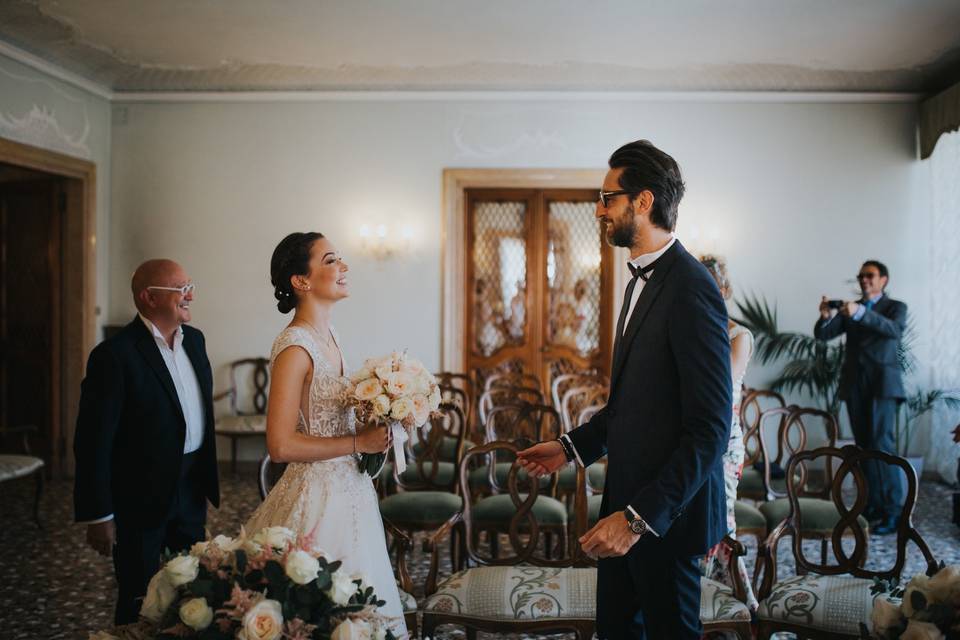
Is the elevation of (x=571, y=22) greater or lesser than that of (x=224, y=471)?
greater

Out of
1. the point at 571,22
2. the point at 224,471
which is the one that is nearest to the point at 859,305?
the point at 571,22

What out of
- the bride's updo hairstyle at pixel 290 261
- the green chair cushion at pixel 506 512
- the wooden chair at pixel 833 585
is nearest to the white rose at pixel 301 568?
the bride's updo hairstyle at pixel 290 261

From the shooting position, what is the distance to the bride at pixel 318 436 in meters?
2.41

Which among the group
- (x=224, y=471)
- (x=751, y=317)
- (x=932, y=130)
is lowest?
(x=224, y=471)

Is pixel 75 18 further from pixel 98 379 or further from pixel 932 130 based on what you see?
pixel 932 130

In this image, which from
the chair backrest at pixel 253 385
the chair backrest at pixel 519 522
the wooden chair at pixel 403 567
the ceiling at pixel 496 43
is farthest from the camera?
the chair backrest at pixel 253 385

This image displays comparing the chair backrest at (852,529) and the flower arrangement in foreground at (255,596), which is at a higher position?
the flower arrangement in foreground at (255,596)

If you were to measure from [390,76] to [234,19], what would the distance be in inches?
65.8

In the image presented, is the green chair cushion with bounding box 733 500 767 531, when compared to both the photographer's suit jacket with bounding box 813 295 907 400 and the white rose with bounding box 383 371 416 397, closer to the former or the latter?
the photographer's suit jacket with bounding box 813 295 907 400

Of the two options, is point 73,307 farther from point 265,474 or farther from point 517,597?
point 517,597

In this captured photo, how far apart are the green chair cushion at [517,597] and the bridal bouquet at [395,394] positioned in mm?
708

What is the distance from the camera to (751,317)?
6859 millimetres

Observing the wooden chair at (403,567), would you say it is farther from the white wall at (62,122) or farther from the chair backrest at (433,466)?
the white wall at (62,122)

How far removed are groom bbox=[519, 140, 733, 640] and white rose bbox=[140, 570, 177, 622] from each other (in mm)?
873
